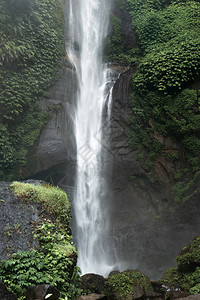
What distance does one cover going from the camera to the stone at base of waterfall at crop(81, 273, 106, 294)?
18.8ft

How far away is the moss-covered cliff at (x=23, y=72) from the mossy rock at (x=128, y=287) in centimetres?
598

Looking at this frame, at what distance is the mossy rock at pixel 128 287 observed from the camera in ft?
18.9

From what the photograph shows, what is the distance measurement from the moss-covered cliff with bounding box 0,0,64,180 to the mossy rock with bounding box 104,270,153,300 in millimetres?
5983

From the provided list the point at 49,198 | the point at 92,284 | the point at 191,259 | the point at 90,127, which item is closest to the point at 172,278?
the point at 191,259

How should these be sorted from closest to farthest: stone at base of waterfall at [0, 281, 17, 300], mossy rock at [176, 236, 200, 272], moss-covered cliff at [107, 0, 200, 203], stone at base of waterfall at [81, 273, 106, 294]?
stone at base of waterfall at [0, 281, 17, 300] < stone at base of waterfall at [81, 273, 106, 294] < mossy rock at [176, 236, 200, 272] < moss-covered cliff at [107, 0, 200, 203]

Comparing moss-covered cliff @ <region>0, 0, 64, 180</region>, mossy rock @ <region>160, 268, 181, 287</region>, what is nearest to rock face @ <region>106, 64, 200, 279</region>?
mossy rock @ <region>160, 268, 181, 287</region>

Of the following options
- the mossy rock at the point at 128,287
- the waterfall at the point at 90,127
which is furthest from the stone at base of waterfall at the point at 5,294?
the waterfall at the point at 90,127

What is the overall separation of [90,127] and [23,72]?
3.92 metres

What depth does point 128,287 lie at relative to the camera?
5.95m

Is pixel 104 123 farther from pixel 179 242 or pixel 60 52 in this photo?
pixel 179 242

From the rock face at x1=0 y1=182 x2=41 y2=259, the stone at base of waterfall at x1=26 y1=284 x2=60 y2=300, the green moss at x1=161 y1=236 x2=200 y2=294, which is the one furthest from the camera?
the green moss at x1=161 y1=236 x2=200 y2=294

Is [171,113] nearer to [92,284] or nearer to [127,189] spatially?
[127,189]

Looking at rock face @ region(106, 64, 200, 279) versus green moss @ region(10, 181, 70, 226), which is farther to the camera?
rock face @ region(106, 64, 200, 279)

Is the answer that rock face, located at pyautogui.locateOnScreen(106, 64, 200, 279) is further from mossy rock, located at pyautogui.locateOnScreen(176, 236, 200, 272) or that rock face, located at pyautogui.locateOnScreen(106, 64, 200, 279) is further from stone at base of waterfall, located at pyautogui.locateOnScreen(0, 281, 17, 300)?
stone at base of waterfall, located at pyautogui.locateOnScreen(0, 281, 17, 300)
